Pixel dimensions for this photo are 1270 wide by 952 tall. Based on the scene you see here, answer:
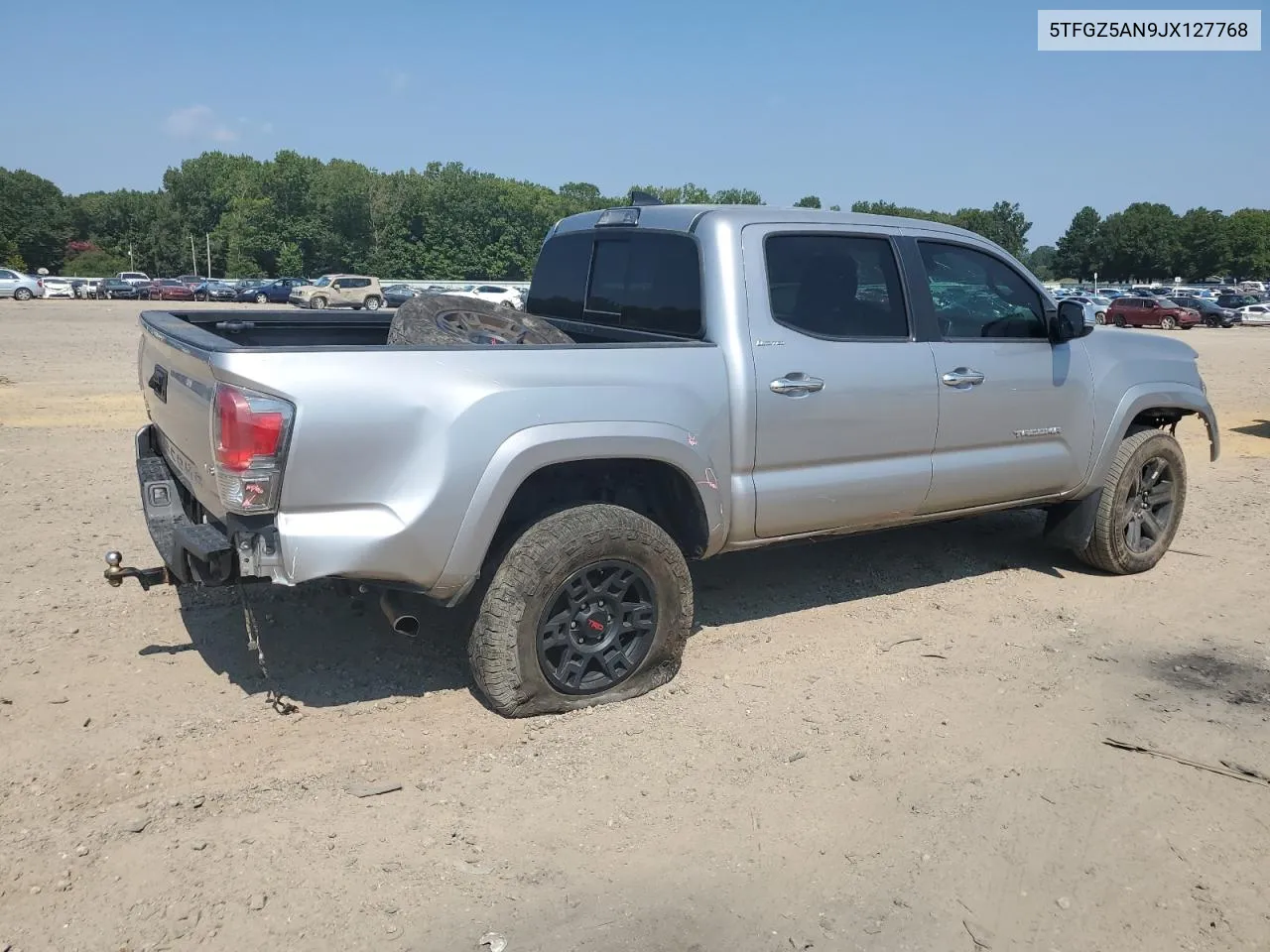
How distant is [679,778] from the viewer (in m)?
3.71

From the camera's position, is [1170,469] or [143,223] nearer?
[1170,469]

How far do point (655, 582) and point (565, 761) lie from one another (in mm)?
814

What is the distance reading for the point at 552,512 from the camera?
13.4 ft

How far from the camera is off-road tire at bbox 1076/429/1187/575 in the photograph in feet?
19.6

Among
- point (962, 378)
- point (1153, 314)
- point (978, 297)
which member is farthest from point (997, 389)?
point (1153, 314)

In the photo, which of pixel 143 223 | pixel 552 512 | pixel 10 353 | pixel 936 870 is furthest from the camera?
pixel 143 223

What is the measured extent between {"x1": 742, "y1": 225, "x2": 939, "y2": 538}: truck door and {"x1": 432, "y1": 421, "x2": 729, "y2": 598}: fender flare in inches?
19.0

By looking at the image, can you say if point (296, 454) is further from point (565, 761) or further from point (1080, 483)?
point (1080, 483)

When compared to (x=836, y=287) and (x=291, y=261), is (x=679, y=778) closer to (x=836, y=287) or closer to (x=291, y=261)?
(x=836, y=287)

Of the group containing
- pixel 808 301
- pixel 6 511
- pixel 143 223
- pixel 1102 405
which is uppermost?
pixel 143 223

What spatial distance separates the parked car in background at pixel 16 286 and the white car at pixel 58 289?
13.3 feet

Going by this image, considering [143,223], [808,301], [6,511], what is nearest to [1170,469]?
[808,301]

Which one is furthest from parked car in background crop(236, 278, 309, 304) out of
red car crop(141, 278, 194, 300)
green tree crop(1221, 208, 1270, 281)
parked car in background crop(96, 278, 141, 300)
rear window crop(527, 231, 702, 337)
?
green tree crop(1221, 208, 1270, 281)

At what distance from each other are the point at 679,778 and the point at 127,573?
2209mm
